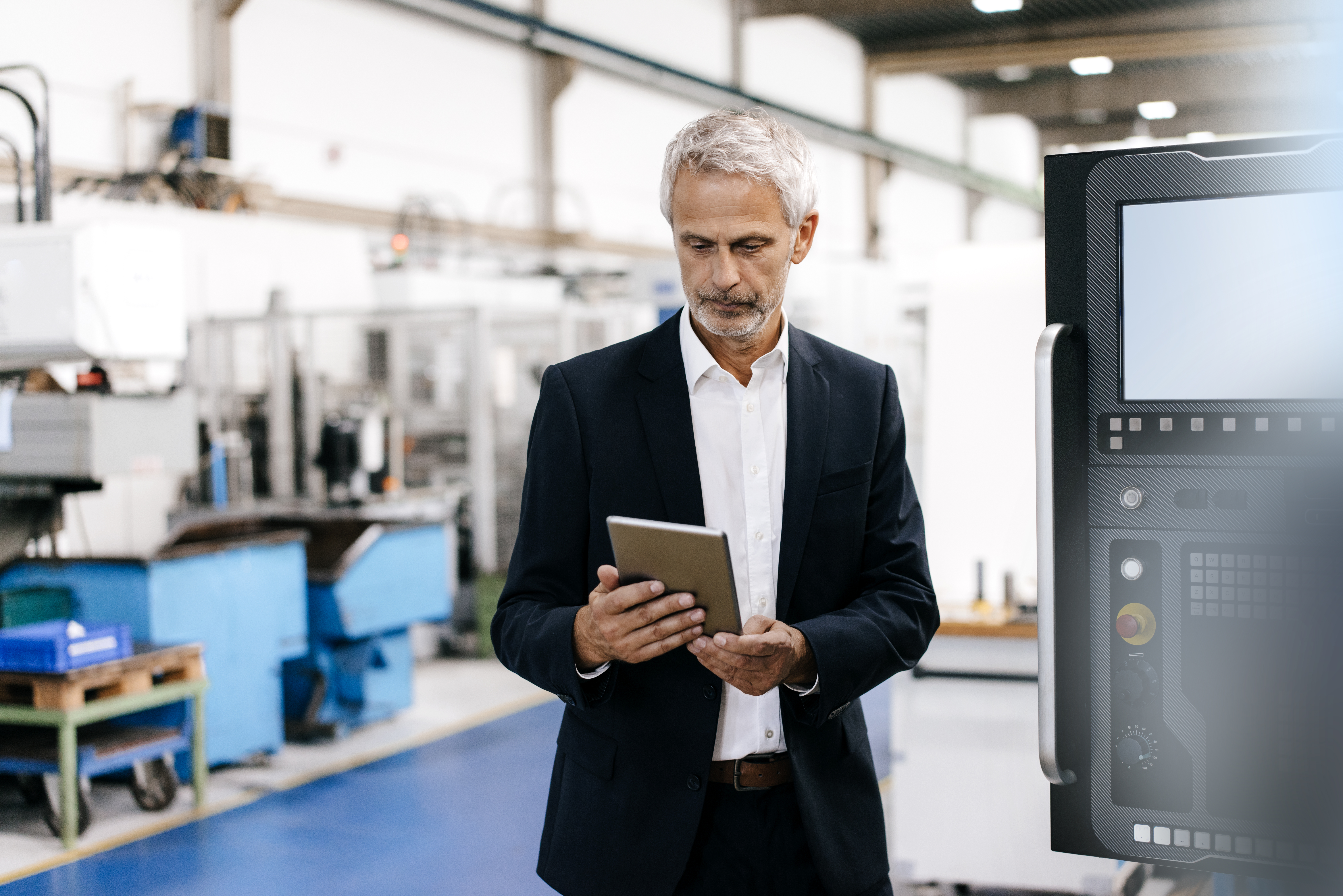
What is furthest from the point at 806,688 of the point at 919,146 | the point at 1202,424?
the point at 919,146

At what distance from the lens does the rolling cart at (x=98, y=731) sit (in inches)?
149

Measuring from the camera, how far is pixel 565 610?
1.34 m

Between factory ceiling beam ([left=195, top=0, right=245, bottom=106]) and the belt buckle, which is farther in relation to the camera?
factory ceiling beam ([left=195, top=0, right=245, bottom=106])

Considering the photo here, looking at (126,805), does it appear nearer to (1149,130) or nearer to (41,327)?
(41,327)

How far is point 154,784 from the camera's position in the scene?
13.8 feet

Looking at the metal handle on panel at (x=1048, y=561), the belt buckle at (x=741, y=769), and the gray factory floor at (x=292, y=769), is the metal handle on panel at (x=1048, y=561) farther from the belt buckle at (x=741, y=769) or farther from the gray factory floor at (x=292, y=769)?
the gray factory floor at (x=292, y=769)

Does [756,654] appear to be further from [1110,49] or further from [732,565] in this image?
[1110,49]

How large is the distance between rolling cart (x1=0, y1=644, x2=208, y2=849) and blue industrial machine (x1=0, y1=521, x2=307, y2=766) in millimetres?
188

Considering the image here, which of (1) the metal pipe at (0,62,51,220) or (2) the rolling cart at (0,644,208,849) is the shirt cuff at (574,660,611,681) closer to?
(2) the rolling cart at (0,644,208,849)

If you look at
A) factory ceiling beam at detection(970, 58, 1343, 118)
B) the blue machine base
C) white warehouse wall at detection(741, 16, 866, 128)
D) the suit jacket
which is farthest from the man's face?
factory ceiling beam at detection(970, 58, 1343, 118)

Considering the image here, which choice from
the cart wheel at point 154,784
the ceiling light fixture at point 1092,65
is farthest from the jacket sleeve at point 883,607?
the ceiling light fixture at point 1092,65

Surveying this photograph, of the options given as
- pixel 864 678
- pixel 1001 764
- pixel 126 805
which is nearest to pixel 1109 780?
pixel 864 678

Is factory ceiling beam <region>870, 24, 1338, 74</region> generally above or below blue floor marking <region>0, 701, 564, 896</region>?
above

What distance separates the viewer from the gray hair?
4.33 feet
